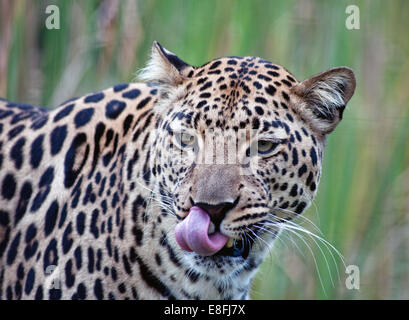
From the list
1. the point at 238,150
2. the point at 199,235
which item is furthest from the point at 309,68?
the point at 199,235

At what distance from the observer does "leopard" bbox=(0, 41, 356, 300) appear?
3.51 metres

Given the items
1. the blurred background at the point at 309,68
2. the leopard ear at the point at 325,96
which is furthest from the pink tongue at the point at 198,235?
the blurred background at the point at 309,68

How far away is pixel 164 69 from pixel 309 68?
194 centimetres

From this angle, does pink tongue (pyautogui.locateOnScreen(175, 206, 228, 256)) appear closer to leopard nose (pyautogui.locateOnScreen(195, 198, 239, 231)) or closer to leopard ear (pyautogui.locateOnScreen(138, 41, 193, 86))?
leopard nose (pyautogui.locateOnScreen(195, 198, 239, 231))

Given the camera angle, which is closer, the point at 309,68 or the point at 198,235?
the point at 198,235

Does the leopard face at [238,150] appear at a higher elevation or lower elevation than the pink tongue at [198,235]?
higher

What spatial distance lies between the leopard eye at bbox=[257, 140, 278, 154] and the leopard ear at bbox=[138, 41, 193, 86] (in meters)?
0.60

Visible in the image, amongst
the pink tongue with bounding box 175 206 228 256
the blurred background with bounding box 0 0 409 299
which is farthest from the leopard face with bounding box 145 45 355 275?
the blurred background with bounding box 0 0 409 299

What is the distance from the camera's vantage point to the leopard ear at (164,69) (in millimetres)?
3898

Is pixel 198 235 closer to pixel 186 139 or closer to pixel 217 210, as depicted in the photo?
pixel 217 210

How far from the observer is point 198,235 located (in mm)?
3271

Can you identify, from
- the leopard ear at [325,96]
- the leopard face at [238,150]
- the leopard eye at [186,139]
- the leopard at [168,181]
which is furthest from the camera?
the leopard ear at [325,96]

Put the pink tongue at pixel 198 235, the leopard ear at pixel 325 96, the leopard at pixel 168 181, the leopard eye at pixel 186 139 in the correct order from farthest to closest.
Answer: the leopard ear at pixel 325 96 → the leopard eye at pixel 186 139 → the leopard at pixel 168 181 → the pink tongue at pixel 198 235

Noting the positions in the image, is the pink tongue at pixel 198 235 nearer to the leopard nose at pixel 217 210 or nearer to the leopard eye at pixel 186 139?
the leopard nose at pixel 217 210
